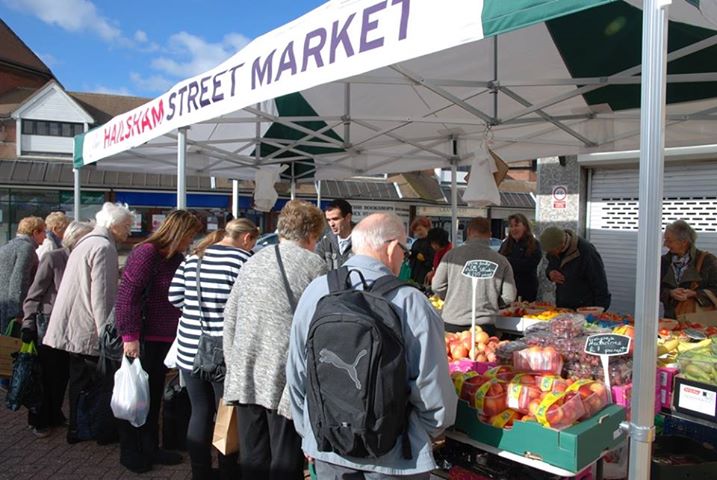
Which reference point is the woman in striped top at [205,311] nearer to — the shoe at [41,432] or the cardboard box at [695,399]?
the shoe at [41,432]

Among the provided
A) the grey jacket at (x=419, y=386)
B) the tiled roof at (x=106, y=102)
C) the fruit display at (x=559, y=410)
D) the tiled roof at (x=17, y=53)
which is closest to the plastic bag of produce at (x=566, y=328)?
the fruit display at (x=559, y=410)

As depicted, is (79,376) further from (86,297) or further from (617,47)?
(617,47)

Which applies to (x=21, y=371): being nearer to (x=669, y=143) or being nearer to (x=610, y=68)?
(x=610, y=68)

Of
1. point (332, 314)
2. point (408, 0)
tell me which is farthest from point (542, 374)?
point (408, 0)

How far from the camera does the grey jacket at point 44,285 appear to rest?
4312 mm

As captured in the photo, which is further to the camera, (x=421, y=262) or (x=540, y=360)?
A: (x=421, y=262)

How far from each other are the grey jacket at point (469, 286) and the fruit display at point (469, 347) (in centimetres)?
79

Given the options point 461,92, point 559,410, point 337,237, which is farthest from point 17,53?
point 559,410

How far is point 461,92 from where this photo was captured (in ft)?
17.1

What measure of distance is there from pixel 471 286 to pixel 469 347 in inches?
46.9

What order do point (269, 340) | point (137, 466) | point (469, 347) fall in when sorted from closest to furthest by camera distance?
1. point (269, 340)
2. point (469, 347)
3. point (137, 466)

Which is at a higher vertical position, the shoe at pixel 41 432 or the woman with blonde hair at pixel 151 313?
the woman with blonde hair at pixel 151 313

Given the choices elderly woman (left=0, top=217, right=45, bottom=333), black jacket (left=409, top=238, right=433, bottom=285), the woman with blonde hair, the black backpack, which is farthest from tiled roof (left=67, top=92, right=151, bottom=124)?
the black backpack

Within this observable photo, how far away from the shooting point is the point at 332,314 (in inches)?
71.7
